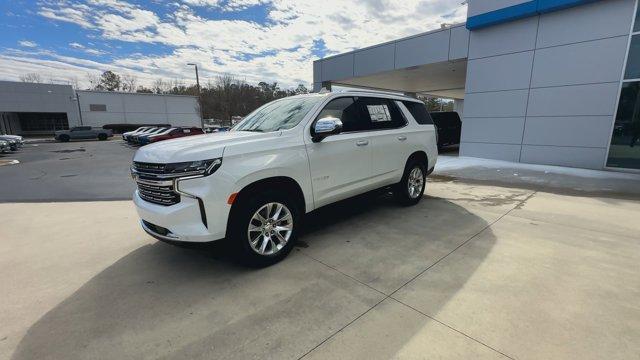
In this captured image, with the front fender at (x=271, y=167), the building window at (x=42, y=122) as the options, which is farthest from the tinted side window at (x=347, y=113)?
the building window at (x=42, y=122)

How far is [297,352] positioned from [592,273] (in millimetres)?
3156

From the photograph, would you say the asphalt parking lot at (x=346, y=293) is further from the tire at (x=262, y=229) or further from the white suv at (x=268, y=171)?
the white suv at (x=268, y=171)

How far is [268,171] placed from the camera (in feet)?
10.8

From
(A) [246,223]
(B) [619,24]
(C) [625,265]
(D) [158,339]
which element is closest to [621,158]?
(B) [619,24]

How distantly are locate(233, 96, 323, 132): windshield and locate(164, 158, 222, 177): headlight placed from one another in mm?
1124

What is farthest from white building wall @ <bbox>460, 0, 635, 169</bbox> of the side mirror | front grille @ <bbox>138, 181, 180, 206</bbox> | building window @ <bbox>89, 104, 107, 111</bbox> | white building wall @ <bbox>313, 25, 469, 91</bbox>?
building window @ <bbox>89, 104, 107, 111</bbox>

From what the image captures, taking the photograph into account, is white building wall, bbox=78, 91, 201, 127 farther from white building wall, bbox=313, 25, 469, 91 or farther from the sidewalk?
the sidewalk

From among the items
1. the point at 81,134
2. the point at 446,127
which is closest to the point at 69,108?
the point at 81,134

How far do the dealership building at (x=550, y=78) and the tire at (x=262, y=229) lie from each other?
1048 cm

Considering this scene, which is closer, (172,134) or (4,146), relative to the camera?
(4,146)

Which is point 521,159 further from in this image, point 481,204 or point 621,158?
point 481,204

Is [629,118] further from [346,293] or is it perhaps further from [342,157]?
[346,293]

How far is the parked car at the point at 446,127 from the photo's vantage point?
1516cm

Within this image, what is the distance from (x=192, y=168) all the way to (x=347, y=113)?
2.28 meters
